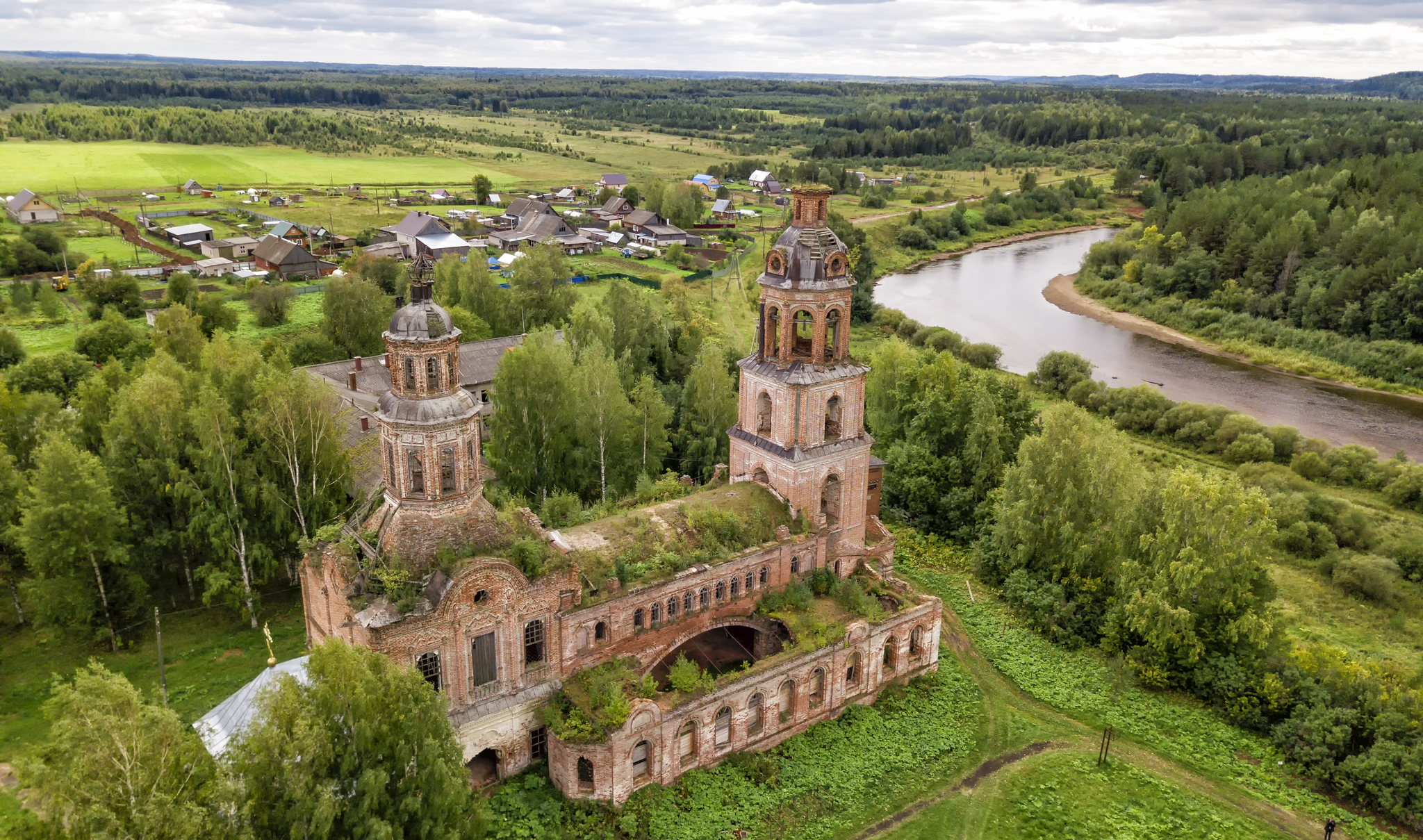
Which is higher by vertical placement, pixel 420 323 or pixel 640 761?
pixel 420 323

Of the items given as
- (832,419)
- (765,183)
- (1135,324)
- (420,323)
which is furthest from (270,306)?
(765,183)

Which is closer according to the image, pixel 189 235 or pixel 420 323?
pixel 420 323

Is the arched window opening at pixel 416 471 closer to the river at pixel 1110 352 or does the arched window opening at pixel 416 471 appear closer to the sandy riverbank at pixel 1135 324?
the river at pixel 1110 352

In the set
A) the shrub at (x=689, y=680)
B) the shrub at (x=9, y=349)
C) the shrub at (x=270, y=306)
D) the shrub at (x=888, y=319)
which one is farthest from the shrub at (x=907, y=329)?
the shrub at (x=9, y=349)

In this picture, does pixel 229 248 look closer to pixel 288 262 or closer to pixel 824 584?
pixel 288 262

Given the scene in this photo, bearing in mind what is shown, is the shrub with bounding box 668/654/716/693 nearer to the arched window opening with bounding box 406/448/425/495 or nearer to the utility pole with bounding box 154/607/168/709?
the arched window opening with bounding box 406/448/425/495

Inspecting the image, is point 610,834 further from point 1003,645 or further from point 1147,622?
point 1147,622

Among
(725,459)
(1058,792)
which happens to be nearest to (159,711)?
(1058,792)
